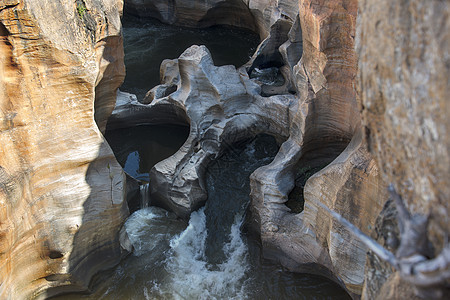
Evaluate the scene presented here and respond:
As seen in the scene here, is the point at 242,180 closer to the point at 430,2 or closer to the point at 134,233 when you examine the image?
the point at 134,233

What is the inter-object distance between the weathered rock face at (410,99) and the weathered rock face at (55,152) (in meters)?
4.24

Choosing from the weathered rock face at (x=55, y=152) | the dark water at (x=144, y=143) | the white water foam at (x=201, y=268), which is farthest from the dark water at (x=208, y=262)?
the dark water at (x=144, y=143)

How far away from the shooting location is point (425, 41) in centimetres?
302

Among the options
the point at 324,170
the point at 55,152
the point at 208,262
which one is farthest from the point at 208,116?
the point at 55,152

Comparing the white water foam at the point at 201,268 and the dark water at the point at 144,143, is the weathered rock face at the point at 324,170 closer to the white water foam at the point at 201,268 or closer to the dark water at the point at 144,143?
the white water foam at the point at 201,268

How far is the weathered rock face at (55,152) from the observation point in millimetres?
6363

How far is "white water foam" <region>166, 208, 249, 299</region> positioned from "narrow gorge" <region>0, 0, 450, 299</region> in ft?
0.08

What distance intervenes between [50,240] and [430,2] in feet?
19.8

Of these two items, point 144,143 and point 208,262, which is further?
point 144,143

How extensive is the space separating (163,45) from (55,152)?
29.6ft

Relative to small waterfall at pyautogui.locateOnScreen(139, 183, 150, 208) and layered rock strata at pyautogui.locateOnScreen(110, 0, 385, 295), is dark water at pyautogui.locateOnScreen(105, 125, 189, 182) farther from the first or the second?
small waterfall at pyautogui.locateOnScreen(139, 183, 150, 208)

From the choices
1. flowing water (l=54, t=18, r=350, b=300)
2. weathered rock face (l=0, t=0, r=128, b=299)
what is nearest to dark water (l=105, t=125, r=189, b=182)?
flowing water (l=54, t=18, r=350, b=300)

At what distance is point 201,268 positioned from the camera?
8.22 metres

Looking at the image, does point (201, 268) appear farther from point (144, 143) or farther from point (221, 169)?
point (144, 143)
